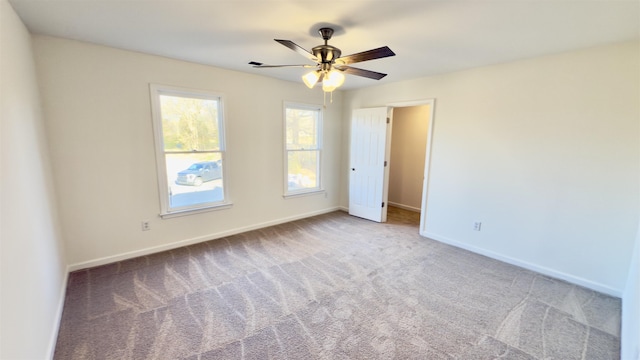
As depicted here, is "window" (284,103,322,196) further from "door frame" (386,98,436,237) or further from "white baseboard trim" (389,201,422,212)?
"white baseboard trim" (389,201,422,212)

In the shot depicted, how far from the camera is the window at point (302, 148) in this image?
454cm

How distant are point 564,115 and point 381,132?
2332 mm

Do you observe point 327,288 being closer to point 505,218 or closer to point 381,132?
point 505,218

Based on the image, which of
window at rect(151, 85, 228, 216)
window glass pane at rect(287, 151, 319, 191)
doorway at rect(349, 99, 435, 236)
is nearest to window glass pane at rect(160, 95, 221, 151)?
window at rect(151, 85, 228, 216)

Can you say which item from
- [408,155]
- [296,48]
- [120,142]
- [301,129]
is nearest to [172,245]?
[120,142]

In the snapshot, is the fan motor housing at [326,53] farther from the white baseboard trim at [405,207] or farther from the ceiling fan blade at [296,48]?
the white baseboard trim at [405,207]

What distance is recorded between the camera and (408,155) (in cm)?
562

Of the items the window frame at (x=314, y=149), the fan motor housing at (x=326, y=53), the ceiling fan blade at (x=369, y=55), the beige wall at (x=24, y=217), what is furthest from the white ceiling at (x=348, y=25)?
the window frame at (x=314, y=149)

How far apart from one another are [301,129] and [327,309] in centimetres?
316

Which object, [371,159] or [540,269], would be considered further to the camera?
[371,159]

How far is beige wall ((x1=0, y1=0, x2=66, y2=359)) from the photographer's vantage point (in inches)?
52.8

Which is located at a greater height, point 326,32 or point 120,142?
point 326,32

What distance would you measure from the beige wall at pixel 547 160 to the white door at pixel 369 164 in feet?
3.10

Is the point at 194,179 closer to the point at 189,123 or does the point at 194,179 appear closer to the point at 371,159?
the point at 189,123
